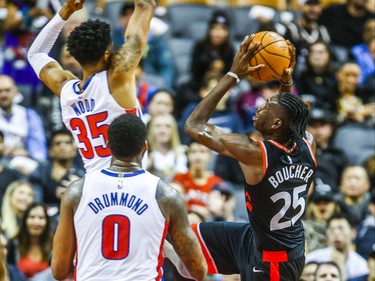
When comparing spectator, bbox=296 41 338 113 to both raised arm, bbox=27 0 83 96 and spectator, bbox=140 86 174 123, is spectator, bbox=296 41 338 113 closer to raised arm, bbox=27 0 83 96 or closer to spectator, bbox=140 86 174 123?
spectator, bbox=140 86 174 123

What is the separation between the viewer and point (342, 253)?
34.6ft

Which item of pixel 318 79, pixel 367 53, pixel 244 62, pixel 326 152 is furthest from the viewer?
pixel 367 53

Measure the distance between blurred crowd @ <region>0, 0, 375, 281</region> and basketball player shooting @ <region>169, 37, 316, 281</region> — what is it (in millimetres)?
2180

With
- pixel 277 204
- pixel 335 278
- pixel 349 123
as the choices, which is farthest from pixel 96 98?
pixel 349 123

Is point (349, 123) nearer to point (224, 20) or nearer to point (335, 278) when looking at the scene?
point (224, 20)

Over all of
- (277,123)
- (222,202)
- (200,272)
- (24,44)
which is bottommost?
(200,272)

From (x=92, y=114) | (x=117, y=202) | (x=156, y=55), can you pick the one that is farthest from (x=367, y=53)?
(x=117, y=202)

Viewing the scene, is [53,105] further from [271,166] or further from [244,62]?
[271,166]

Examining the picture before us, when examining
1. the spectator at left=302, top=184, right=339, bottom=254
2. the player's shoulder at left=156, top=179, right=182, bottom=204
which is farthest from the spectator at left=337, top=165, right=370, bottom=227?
the player's shoulder at left=156, top=179, right=182, bottom=204

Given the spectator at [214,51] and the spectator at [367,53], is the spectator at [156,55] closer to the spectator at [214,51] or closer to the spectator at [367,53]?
the spectator at [214,51]

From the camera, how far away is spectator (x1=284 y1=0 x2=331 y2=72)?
14375mm

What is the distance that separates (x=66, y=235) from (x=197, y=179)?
5225 millimetres

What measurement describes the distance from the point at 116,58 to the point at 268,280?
1.92 metres

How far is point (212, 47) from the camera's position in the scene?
14086 millimetres
